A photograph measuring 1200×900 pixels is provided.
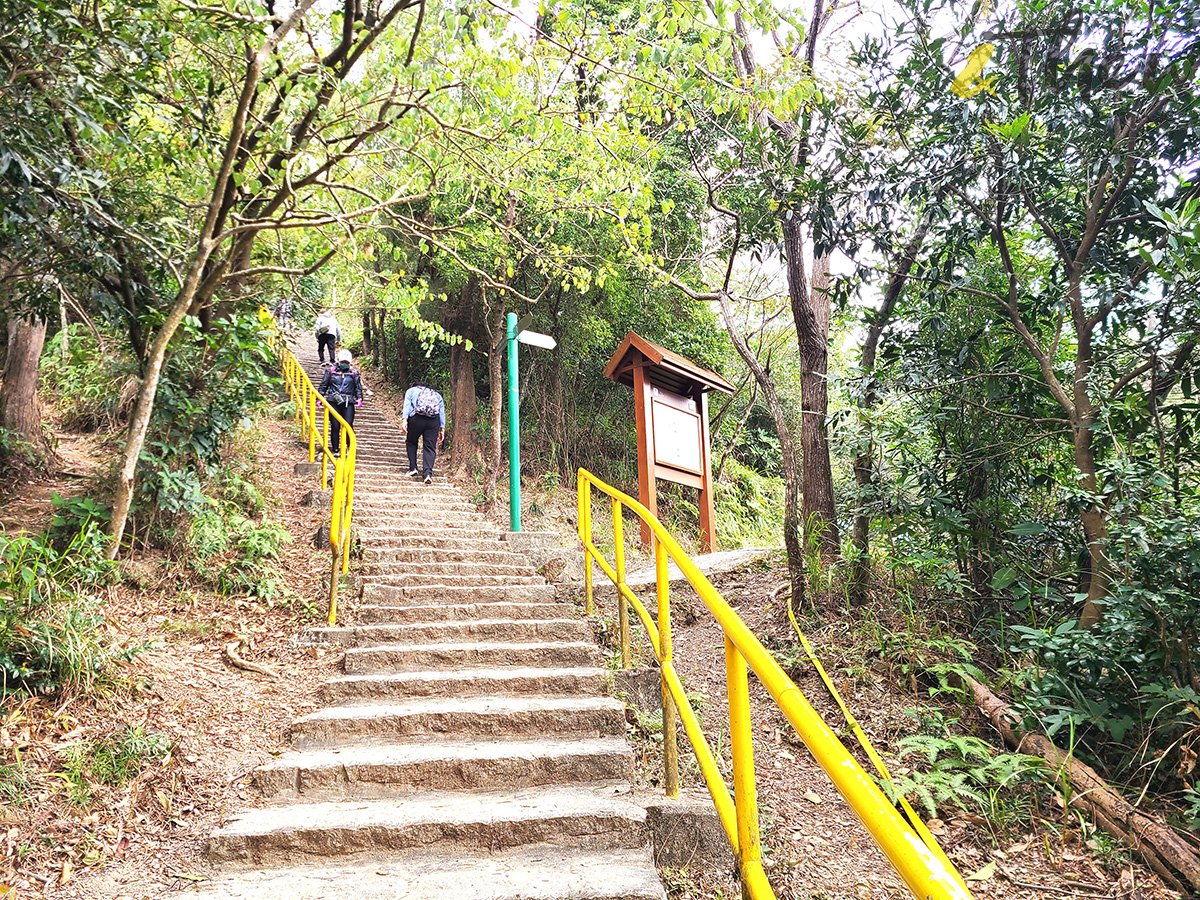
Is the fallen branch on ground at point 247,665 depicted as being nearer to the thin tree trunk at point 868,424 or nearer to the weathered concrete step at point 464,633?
the weathered concrete step at point 464,633

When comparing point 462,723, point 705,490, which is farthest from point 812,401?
point 462,723

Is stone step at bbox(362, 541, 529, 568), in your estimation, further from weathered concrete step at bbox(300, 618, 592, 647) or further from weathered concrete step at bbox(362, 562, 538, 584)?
weathered concrete step at bbox(300, 618, 592, 647)

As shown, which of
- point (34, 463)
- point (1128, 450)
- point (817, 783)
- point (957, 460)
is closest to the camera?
point (817, 783)

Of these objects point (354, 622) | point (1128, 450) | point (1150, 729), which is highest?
point (1128, 450)

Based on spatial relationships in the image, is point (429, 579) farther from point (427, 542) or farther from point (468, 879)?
point (468, 879)

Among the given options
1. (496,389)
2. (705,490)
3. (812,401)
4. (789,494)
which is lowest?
(789,494)

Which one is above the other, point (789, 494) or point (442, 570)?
point (789, 494)

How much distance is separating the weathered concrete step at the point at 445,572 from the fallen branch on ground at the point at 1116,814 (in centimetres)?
372

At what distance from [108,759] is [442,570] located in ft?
9.73

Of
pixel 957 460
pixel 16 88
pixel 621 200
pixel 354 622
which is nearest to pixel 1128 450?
pixel 957 460

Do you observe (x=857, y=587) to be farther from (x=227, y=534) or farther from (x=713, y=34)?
(x=227, y=534)

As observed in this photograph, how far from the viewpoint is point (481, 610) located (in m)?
5.22

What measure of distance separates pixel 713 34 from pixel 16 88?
3913mm

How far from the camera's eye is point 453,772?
3.37 metres
